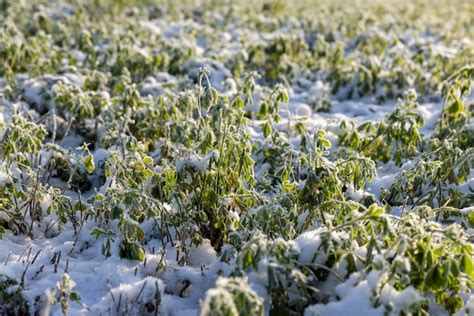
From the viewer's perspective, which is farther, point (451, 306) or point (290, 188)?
point (290, 188)

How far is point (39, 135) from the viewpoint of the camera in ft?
12.5

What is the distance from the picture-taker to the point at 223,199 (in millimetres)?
3160

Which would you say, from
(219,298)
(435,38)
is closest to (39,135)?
(219,298)

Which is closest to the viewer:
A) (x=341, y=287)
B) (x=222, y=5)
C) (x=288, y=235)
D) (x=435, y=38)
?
(x=341, y=287)

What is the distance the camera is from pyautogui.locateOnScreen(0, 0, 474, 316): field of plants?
2490mm

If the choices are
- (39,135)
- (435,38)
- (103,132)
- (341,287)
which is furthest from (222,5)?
(341,287)

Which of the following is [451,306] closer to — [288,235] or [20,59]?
[288,235]

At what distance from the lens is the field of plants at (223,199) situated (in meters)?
2.49

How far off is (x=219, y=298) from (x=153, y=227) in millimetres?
1358

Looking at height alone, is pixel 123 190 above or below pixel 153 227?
above

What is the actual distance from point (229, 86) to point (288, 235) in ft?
7.99

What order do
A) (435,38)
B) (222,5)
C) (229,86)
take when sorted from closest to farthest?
(229,86) < (435,38) < (222,5)

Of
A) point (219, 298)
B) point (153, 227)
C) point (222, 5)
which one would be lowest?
point (153, 227)

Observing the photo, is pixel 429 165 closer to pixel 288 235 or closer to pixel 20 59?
pixel 288 235
